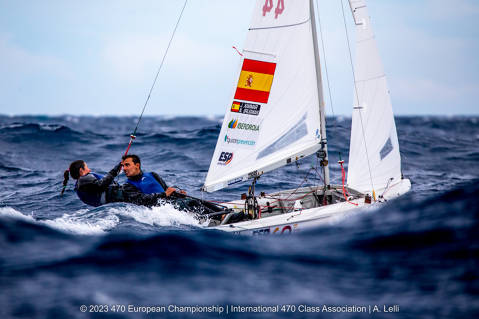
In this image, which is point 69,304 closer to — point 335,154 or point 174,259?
point 174,259

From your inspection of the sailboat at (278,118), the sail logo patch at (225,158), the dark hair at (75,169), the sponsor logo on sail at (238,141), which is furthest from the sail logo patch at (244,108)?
the dark hair at (75,169)

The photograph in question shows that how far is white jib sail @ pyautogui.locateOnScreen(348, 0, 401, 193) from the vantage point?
8078 millimetres

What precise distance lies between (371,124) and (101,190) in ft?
17.5

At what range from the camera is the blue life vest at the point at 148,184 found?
25.1 ft

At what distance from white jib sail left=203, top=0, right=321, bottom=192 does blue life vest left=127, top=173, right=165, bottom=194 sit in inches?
38.3

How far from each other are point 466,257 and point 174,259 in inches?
126

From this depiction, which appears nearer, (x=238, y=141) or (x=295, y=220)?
(x=295, y=220)

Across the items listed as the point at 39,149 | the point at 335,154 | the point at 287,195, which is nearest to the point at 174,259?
the point at 287,195

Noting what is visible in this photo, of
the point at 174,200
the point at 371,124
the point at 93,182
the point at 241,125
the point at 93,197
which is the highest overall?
the point at 241,125

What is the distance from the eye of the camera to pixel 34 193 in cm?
1048

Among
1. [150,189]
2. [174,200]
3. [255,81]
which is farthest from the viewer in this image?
[150,189]

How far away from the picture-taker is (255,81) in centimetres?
744

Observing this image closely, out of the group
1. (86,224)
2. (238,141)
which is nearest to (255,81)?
(238,141)

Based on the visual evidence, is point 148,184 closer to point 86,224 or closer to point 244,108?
point 86,224
